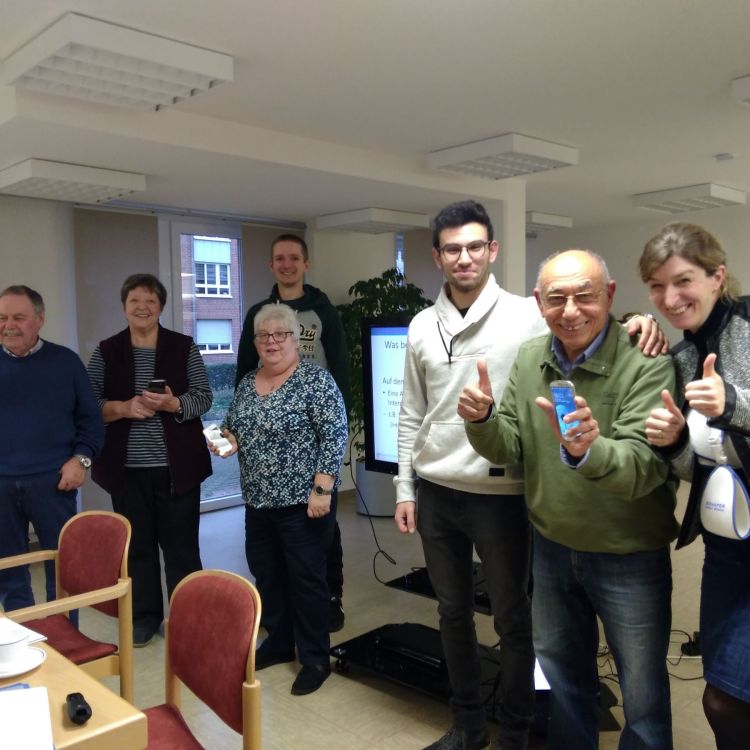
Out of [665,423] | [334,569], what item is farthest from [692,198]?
[665,423]

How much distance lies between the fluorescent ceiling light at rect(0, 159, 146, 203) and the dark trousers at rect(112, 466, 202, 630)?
1.71m

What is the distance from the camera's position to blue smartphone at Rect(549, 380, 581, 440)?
146 centimetres

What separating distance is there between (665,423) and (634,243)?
608 centimetres

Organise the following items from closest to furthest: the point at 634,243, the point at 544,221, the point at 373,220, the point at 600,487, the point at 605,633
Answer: the point at 600,487 → the point at 605,633 → the point at 373,220 → the point at 544,221 → the point at 634,243

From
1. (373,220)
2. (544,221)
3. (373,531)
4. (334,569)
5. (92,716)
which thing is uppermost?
(544,221)

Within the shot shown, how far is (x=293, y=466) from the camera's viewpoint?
264 centimetres

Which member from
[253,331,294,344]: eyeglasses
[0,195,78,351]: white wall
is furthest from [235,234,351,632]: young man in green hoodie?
[0,195,78,351]: white wall

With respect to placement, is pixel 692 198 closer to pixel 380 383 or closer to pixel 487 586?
pixel 380 383

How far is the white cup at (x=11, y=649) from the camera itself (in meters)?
1.41

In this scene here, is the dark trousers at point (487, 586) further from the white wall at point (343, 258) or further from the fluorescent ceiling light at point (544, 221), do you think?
the fluorescent ceiling light at point (544, 221)

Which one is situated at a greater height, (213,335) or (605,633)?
(213,335)

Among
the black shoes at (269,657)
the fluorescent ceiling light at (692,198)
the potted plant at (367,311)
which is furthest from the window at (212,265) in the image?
the fluorescent ceiling light at (692,198)

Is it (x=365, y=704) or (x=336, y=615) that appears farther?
(x=336, y=615)

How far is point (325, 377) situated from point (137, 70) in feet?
4.36
